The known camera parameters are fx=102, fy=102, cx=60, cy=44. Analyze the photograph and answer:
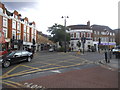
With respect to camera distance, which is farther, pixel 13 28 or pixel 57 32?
pixel 57 32

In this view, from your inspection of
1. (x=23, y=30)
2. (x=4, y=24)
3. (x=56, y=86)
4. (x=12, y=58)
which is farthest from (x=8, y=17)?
(x=56, y=86)

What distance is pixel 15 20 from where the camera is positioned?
92.6 ft

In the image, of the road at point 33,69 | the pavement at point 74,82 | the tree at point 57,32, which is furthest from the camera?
the tree at point 57,32

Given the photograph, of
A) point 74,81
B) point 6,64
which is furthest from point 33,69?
point 74,81

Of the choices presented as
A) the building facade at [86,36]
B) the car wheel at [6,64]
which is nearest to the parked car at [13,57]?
the car wheel at [6,64]

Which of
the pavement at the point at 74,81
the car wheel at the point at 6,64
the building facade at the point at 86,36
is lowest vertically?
the pavement at the point at 74,81

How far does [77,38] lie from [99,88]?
40012 mm

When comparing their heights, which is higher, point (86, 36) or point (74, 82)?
point (86, 36)

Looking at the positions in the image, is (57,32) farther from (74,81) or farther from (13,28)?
(74,81)

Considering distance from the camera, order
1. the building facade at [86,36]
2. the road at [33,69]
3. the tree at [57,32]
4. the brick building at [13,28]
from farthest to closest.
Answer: the building facade at [86,36] < the tree at [57,32] < the brick building at [13,28] < the road at [33,69]

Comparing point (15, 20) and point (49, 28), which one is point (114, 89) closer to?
point (15, 20)

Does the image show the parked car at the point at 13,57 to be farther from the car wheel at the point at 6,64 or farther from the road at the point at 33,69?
the road at the point at 33,69

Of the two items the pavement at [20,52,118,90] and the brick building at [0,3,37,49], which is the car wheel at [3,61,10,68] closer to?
the pavement at [20,52,118,90]

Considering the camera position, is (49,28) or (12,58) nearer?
(12,58)
